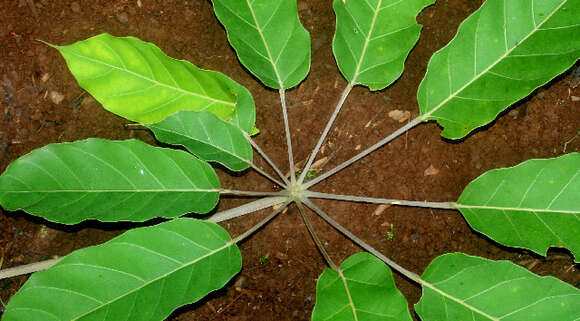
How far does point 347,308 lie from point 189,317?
0.57 meters

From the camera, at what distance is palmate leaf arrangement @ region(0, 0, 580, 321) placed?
1.43 meters

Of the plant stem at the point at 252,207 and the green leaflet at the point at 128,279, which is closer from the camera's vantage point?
the green leaflet at the point at 128,279

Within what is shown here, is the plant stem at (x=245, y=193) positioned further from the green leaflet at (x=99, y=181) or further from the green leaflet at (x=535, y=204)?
the green leaflet at (x=535, y=204)

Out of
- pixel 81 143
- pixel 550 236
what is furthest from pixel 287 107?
pixel 550 236

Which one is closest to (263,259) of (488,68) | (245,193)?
(245,193)

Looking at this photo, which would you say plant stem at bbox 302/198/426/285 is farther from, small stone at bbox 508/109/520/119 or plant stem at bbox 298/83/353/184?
small stone at bbox 508/109/520/119

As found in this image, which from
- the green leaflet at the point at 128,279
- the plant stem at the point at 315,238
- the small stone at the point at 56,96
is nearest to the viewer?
the green leaflet at the point at 128,279

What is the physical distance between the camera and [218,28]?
69.1 inches

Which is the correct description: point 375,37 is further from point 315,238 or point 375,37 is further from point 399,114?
point 315,238

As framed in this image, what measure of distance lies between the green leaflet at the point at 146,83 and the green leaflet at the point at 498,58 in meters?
0.64

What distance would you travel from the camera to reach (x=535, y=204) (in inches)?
60.5

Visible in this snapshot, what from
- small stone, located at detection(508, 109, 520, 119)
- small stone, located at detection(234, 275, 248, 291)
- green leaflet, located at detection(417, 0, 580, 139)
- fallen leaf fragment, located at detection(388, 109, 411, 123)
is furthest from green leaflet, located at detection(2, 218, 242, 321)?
small stone, located at detection(508, 109, 520, 119)

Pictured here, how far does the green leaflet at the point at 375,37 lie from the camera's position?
1.58 metres

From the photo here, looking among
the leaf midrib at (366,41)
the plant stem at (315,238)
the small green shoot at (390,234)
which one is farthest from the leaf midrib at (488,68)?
the plant stem at (315,238)
